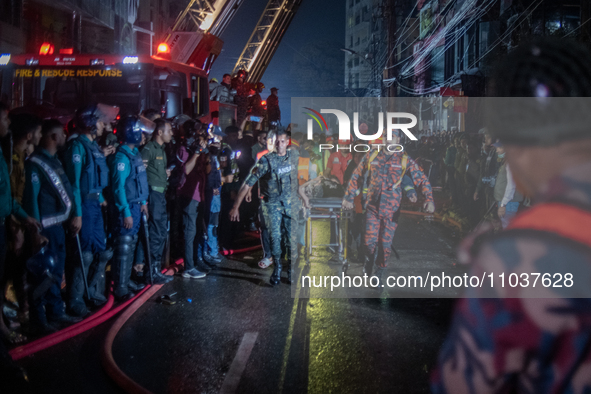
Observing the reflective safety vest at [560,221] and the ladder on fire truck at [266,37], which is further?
the ladder on fire truck at [266,37]

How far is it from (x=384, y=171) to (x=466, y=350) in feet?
17.0

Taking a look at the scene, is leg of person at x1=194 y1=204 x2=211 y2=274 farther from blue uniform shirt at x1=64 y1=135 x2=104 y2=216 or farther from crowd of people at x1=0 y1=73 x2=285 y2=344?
blue uniform shirt at x1=64 y1=135 x2=104 y2=216

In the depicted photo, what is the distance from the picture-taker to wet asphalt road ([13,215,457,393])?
3689mm

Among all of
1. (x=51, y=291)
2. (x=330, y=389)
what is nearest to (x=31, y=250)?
(x=51, y=291)

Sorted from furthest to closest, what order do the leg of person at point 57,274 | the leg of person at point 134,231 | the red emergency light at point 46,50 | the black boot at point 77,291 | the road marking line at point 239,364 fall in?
the red emergency light at point 46,50 → the leg of person at point 134,231 → the black boot at point 77,291 → the leg of person at point 57,274 → the road marking line at point 239,364

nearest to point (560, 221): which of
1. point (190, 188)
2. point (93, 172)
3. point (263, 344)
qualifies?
point (263, 344)

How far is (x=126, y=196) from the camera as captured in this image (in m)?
5.42

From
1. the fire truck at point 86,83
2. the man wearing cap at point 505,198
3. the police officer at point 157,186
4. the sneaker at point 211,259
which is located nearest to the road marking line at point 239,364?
the police officer at point 157,186

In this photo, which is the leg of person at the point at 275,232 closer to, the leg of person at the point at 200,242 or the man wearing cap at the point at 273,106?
the leg of person at the point at 200,242

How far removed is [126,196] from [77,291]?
47.2 inches

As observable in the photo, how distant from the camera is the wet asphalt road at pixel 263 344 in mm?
3689

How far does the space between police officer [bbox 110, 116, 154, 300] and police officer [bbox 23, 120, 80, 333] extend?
654 millimetres

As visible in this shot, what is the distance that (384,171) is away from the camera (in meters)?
6.04

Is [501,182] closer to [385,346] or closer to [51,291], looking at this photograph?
[385,346]
